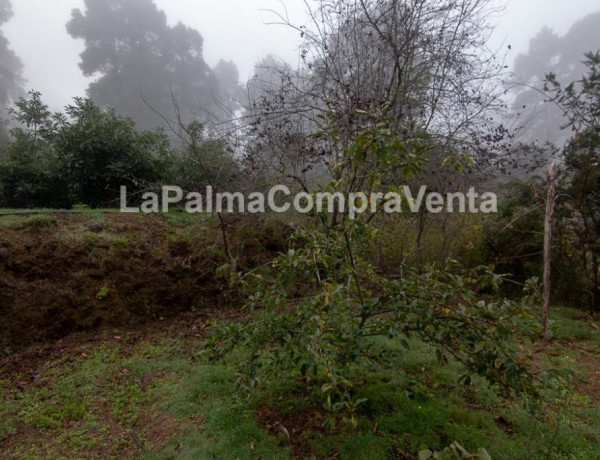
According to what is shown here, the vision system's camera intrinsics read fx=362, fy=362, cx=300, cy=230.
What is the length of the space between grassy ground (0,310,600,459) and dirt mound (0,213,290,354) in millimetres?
491

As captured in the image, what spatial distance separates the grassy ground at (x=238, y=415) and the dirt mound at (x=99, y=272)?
19.3 inches

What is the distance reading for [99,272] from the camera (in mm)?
4535

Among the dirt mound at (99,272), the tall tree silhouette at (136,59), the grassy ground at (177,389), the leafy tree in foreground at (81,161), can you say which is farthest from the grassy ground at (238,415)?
the tall tree silhouette at (136,59)

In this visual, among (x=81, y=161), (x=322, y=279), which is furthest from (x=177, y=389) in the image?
(x=81, y=161)

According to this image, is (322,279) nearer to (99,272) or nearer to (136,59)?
(99,272)

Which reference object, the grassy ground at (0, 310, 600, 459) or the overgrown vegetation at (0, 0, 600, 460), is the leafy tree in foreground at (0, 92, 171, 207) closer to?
the overgrown vegetation at (0, 0, 600, 460)

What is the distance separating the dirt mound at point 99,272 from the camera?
158 inches

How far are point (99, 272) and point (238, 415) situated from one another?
9.59 feet

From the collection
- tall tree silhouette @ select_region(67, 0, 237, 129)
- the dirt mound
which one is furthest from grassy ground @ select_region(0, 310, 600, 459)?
tall tree silhouette @ select_region(67, 0, 237, 129)

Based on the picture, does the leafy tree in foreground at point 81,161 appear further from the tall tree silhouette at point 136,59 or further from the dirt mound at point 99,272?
the tall tree silhouette at point 136,59

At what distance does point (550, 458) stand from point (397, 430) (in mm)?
933

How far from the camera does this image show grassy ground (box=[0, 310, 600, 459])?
234 cm

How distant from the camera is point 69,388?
315 cm

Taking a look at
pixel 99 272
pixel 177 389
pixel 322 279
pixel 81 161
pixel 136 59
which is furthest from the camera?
pixel 136 59
